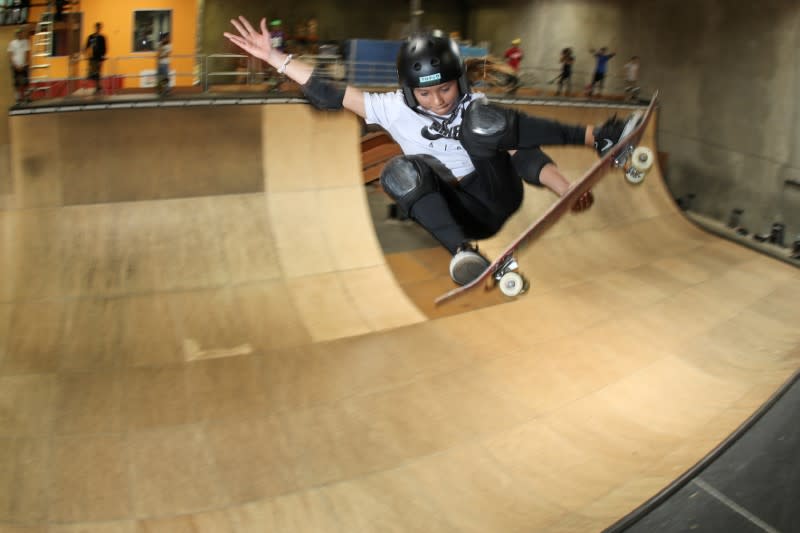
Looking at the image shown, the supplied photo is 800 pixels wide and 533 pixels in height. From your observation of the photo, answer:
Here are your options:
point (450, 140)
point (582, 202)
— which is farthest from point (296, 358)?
point (450, 140)

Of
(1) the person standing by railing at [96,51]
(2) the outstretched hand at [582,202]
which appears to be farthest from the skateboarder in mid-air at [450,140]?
(1) the person standing by railing at [96,51]

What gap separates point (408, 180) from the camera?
5438 mm

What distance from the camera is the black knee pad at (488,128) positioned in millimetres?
5176

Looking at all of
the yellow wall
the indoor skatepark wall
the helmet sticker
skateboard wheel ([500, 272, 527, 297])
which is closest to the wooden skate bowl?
the yellow wall

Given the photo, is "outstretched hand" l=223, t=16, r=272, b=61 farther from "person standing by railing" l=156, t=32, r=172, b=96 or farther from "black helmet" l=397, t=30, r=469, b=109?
"person standing by railing" l=156, t=32, r=172, b=96

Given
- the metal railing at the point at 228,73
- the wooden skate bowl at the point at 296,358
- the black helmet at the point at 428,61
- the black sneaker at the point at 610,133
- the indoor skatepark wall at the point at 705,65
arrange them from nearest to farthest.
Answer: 1. the black helmet at the point at 428,61
2. the black sneaker at the point at 610,133
3. the wooden skate bowl at the point at 296,358
4. the metal railing at the point at 228,73
5. the indoor skatepark wall at the point at 705,65

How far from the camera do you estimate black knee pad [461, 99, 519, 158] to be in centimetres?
518

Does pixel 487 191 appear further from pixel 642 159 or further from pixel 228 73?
pixel 228 73

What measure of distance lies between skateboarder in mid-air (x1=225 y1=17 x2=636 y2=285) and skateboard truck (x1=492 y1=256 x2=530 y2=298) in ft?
0.65

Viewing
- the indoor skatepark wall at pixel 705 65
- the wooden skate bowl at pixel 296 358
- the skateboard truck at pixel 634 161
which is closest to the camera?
the skateboard truck at pixel 634 161

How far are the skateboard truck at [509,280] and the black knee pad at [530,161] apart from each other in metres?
0.80

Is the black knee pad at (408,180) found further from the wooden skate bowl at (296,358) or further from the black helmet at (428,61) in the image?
the wooden skate bowl at (296,358)

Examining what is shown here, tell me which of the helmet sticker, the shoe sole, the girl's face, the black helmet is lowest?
the shoe sole

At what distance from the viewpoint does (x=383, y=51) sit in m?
11.5
